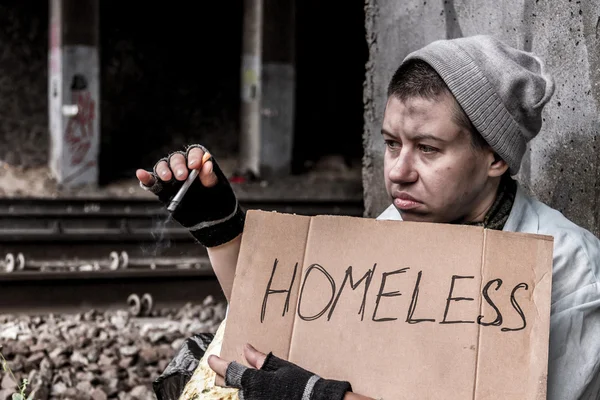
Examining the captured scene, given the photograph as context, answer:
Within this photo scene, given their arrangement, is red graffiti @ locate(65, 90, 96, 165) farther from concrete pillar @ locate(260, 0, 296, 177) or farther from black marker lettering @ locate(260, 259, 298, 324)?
black marker lettering @ locate(260, 259, 298, 324)

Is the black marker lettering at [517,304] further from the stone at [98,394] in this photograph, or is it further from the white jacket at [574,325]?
the stone at [98,394]

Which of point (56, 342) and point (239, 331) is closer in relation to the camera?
point (239, 331)

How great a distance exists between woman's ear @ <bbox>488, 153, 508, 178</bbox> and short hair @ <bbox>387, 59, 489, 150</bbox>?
0.20ft

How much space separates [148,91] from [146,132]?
915 mm

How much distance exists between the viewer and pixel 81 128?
13.7m

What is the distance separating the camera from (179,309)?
663cm

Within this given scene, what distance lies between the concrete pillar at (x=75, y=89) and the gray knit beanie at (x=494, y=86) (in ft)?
40.6

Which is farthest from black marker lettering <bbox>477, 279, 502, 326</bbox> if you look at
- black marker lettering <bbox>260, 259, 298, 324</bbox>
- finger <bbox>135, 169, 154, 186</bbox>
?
finger <bbox>135, 169, 154, 186</bbox>

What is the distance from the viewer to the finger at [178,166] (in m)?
1.81

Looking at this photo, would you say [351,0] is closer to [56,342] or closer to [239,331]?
[56,342]

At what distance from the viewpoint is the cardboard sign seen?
154cm

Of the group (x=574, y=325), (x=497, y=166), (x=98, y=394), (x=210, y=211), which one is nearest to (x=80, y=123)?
(x=98, y=394)

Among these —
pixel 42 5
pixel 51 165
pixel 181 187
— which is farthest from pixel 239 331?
pixel 42 5

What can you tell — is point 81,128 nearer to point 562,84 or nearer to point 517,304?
point 562,84
